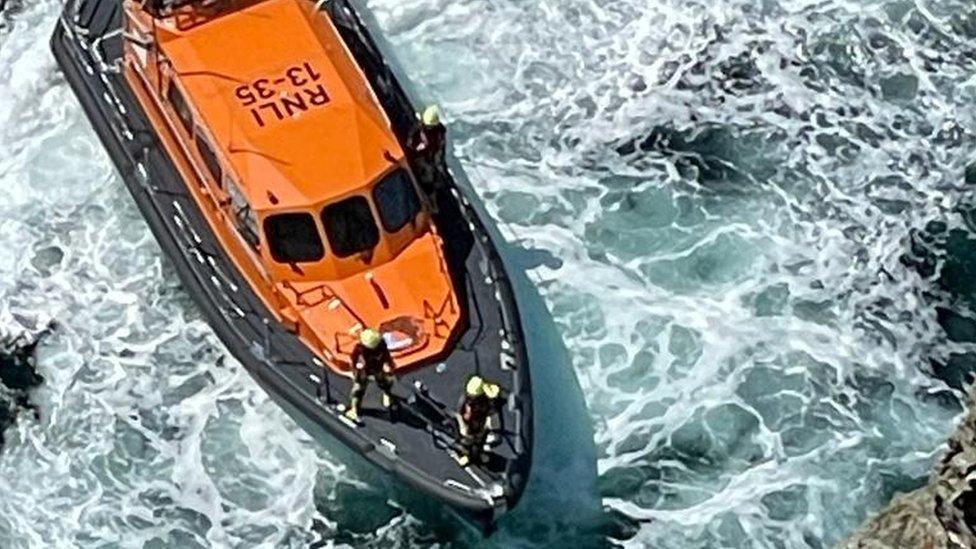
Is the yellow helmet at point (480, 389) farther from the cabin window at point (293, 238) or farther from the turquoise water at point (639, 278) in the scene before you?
the cabin window at point (293, 238)

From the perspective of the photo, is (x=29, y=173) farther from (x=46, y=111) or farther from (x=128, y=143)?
(x=128, y=143)

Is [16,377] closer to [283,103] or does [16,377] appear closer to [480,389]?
[283,103]

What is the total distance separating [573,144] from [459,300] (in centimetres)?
456

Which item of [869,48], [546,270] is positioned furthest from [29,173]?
[869,48]

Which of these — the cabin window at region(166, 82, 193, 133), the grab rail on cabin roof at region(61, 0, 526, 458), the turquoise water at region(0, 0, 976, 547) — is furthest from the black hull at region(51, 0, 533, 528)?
the turquoise water at region(0, 0, 976, 547)

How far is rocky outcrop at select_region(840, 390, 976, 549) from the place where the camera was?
13.4m

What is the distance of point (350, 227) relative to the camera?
717 inches

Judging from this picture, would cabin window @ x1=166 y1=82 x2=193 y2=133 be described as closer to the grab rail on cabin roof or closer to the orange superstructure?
the orange superstructure

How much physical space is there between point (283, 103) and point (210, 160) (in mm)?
1016

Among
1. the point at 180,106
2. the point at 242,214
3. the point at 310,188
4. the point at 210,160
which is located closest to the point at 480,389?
the point at 310,188

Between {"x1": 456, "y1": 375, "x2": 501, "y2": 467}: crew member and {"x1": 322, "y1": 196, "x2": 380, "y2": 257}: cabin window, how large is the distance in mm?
2068

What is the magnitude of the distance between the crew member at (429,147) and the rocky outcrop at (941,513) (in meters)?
6.11

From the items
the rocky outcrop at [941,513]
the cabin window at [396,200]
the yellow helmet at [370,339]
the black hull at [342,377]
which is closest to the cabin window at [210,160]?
the black hull at [342,377]

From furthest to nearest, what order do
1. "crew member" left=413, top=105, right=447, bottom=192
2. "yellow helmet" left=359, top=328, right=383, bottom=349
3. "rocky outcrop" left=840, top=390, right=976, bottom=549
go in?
"crew member" left=413, top=105, right=447, bottom=192 < "yellow helmet" left=359, top=328, right=383, bottom=349 < "rocky outcrop" left=840, top=390, right=976, bottom=549
